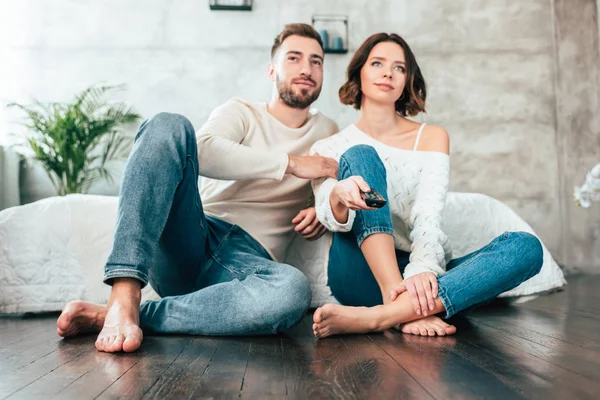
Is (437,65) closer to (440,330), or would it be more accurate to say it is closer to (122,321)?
(440,330)

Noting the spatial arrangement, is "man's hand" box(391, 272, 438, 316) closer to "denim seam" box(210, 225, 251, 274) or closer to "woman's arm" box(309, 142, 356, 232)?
"woman's arm" box(309, 142, 356, 232)

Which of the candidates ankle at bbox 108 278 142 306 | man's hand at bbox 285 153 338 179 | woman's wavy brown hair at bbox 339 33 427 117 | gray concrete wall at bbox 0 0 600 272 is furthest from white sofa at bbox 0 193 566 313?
gray concrete wall at bbox 0 0 600 272

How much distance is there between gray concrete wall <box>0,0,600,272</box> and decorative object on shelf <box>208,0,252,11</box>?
47 mm

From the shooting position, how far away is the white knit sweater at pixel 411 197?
154 cm

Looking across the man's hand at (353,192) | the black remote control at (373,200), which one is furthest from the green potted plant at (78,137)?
the black remote control at (373,200)

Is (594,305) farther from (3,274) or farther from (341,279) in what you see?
(3,274)

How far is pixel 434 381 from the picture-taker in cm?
100

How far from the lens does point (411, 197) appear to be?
70.6 inches

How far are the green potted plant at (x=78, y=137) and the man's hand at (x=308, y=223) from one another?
2547 millimetres

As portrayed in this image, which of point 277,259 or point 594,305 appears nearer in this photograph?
point 277,259

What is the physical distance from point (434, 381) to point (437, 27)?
3.95 meters

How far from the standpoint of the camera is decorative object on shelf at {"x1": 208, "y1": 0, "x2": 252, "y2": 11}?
14.1 feet

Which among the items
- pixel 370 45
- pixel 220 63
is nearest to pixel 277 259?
pixel 370 45

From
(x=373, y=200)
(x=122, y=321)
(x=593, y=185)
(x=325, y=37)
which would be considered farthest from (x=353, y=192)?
(x=325, y=37)
